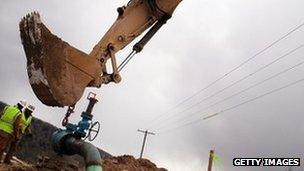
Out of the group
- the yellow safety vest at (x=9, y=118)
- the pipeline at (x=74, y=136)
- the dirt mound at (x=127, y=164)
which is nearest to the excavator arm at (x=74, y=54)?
the pipeline at (x=74, y=136)

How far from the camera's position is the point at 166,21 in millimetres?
10984

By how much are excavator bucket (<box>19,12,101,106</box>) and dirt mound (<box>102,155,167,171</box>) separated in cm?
439

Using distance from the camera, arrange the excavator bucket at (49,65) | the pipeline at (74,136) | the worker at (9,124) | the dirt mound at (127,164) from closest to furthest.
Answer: the excavator bucket at (49,65)
the pipeline at (74,136)
the worker at (9,124)
the dirt mound at (127,164)

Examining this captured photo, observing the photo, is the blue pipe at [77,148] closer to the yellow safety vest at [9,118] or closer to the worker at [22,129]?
the yellow safety vest at [9,118]

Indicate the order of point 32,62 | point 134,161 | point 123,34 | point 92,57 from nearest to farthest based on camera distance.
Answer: point 32,62 < point 92,57 < point 123,34 < point 134,161

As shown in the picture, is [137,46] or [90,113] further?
[137,46]

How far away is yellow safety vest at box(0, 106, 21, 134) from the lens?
434 inches

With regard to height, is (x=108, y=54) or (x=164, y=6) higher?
(x=164, y=6)

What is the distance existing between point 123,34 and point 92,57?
978 millimetres

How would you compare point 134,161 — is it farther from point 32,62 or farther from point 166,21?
point 32,62

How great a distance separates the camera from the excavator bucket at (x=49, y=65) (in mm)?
8383

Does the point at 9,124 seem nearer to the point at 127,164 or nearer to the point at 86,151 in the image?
the point at 86,151

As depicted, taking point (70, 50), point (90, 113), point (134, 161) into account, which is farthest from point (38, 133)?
point (70, 50)

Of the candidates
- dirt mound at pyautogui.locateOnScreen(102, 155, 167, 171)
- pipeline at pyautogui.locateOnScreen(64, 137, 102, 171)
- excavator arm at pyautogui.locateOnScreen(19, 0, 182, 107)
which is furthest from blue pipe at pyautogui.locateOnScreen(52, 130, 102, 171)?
dirt mound at pyautogui.locateOnScreen(102, 155, 167, 171)
